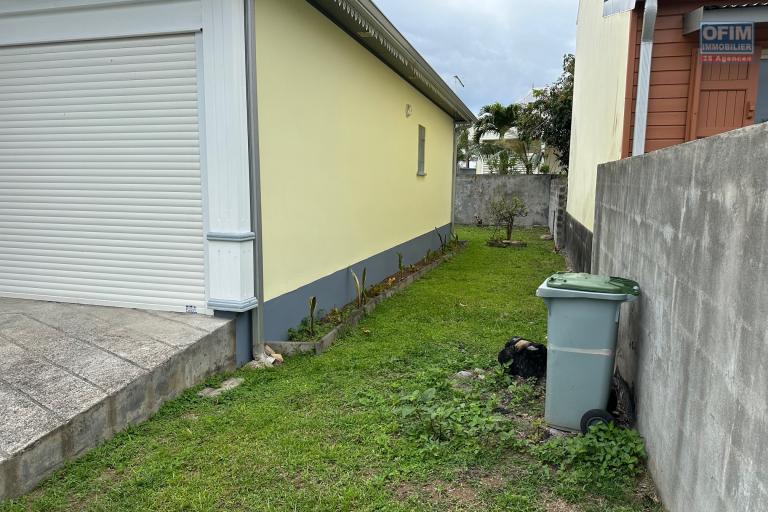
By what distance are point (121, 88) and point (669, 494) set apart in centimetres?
482

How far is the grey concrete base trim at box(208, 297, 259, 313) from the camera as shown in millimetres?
4293

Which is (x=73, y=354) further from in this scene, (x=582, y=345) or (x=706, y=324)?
(x=706, y=324)

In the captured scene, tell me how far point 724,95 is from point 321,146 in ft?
15.7

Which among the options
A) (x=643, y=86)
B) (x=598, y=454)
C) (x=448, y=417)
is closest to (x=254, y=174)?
(x=448, y=417)

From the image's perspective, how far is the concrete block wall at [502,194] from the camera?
17625mm

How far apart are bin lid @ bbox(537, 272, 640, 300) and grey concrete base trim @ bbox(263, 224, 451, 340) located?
8.36ft

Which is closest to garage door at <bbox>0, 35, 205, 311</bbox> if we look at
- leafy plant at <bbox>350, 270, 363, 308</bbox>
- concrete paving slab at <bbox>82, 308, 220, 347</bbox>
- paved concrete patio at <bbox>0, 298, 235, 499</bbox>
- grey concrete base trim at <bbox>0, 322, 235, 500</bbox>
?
concrete paving slab at <bbox>82, 308, 220, 347</bbox>

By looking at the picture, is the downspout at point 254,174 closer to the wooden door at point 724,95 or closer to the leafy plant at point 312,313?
the leafy plant at point 312,313

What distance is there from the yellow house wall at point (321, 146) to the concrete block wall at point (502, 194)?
31.3 ft

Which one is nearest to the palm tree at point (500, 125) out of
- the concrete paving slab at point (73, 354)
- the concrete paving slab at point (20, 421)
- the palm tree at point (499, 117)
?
the palm tree at point (499, 117)

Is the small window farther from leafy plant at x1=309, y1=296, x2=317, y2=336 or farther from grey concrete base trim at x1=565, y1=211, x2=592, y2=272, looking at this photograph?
leafy plant at x1=309, y1=296, x2=317, y2=336

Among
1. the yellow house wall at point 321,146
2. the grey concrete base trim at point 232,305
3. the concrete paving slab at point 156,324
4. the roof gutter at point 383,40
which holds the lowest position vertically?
the concrete paving slab at point 156,324

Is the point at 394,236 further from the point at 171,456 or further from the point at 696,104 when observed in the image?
the point at 171,456

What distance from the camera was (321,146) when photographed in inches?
223
